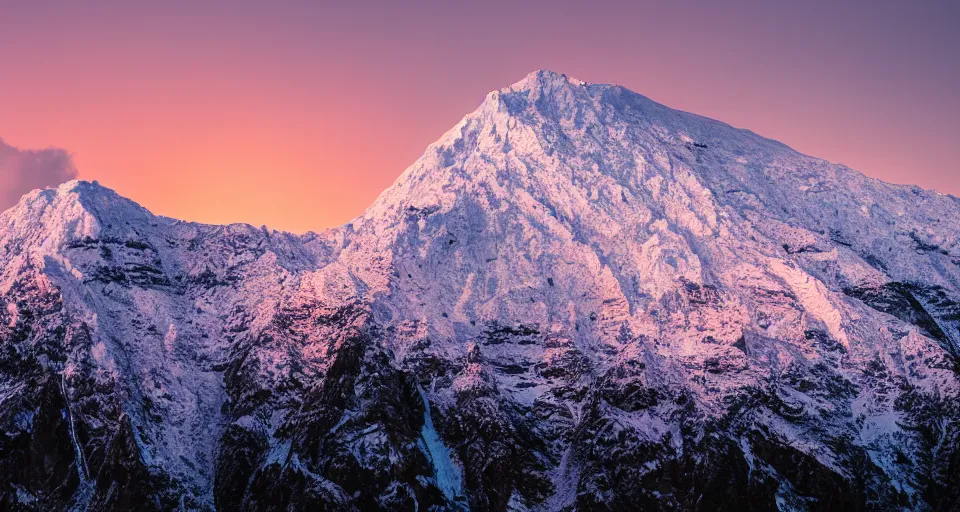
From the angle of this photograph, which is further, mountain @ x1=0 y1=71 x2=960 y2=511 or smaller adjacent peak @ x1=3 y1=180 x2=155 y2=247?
smaller adjacent peak @ x1=3 y1=180 x2=155 y2=247

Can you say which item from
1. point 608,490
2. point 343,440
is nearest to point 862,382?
point 608,490

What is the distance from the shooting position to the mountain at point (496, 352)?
124 m

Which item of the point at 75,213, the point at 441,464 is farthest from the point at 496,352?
the point at 75,213

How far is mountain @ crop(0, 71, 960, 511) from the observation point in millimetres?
124375

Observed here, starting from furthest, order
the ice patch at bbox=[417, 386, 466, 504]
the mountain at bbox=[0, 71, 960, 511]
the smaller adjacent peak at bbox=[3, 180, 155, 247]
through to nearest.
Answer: the smaller adjacent peak at bbox=[3, 180, 155, 247], the ice patch at bbox=[417, 386, 466, 504], the mountain at bbox=[0, 71, 960, 511]

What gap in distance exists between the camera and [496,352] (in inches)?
5743

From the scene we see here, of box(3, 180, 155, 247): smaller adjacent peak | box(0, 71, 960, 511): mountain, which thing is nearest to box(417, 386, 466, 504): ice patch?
box(0, 71, 960, 511): mountain

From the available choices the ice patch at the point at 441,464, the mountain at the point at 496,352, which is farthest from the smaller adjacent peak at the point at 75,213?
the ice patch at the point at 441,464

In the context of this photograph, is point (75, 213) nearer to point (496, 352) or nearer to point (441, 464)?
point (496, 352)

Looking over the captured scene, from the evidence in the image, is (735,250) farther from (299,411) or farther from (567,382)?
(299,411)

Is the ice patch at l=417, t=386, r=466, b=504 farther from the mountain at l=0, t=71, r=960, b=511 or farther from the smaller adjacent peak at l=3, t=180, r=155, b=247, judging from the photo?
the smaller adjacent peak at l=3, t=180, r=155, b=247

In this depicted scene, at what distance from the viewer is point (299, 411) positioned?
5349 inches

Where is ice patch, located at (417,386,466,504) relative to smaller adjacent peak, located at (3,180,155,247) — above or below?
below

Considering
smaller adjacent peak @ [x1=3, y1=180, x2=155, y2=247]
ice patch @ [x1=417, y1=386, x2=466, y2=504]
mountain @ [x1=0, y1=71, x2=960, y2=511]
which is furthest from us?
smaller adjacent peak @ [x1=3, y1=180, x2=155, y2=247]
